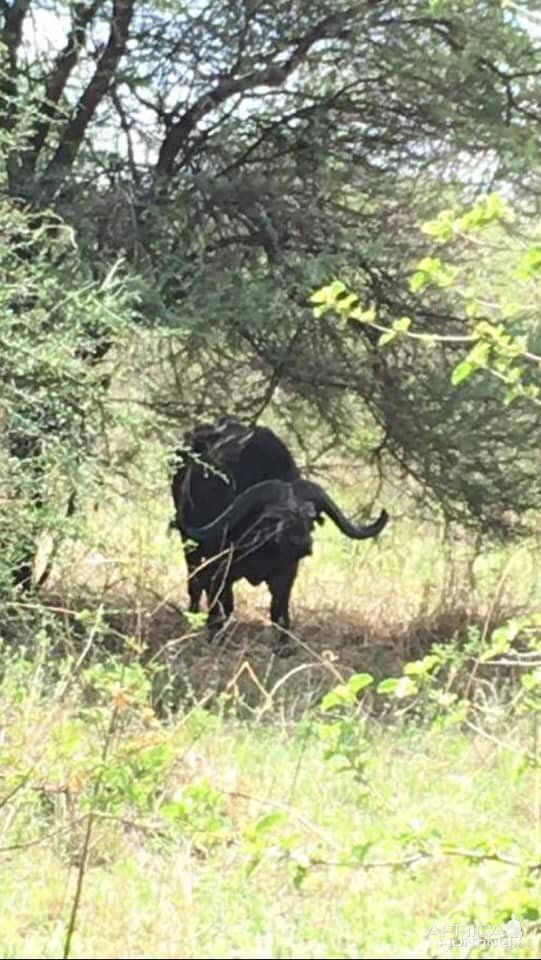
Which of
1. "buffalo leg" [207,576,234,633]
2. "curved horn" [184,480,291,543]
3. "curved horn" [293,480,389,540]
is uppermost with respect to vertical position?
"curved horn" [293,480,389,540]

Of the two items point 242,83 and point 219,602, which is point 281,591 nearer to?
point 219,602

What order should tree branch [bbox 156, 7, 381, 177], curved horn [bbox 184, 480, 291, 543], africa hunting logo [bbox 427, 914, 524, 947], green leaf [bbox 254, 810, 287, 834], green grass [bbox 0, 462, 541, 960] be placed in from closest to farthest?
1. green leaf [bbox 254, 810, 287, 834]
2. africa hunting logo [bbox 427, 914, 524, 947]
3. green grass [bbox 0, 462, 541, 960]
4. tree branch [bbox 156, 7, 381, 177]
5. curved horn [bbox 184, 480, 291, 543]

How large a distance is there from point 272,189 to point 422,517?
317cm

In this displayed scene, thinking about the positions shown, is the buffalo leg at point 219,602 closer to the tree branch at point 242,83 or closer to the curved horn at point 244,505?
the curved horn at point 244,505

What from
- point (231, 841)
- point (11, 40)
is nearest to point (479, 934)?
point (231, 841)

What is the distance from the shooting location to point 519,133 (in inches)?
381

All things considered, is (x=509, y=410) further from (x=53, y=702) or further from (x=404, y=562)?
(x=53, y=702)

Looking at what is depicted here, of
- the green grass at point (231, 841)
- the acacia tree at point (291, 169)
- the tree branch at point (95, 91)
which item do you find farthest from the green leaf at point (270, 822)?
the tree branch at point (95, 91)

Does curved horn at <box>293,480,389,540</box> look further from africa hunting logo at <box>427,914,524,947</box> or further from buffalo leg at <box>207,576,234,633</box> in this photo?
africa hunting logo at <box>427,914,524,947</box>

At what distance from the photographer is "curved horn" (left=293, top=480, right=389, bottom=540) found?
35.1ft

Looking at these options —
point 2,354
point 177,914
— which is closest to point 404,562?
point 2,354

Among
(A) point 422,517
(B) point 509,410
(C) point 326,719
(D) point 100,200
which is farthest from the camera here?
(A) point 422,517

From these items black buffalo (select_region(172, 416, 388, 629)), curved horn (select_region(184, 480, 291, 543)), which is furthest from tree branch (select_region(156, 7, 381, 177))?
curved horn (select_region(184, 480, 291, 543))

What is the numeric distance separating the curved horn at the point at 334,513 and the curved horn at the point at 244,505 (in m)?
0.15
